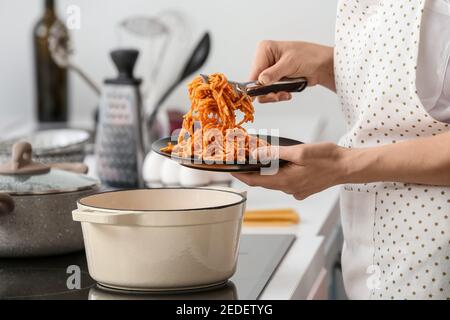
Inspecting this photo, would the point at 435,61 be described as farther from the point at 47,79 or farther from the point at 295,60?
the point at 47,79

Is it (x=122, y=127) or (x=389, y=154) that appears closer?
(x=389, y=154)

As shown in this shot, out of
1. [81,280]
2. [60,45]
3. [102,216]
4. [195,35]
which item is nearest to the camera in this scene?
[102,216]

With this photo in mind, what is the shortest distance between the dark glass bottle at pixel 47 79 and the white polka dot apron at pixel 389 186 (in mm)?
1527

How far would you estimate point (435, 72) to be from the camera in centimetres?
107

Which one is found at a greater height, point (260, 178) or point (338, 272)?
point (260, 178)

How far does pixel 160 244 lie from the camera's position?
0.89 metres

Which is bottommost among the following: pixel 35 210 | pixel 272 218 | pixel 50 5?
pixel 272 218

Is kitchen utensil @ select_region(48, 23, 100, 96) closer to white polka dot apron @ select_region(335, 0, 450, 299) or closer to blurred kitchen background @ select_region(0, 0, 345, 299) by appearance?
blurred kitchen background @ select_region(0, 0, 345, 299)

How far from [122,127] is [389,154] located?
2.48 feet

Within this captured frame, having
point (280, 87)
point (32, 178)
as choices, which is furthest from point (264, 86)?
point (32, 178)
